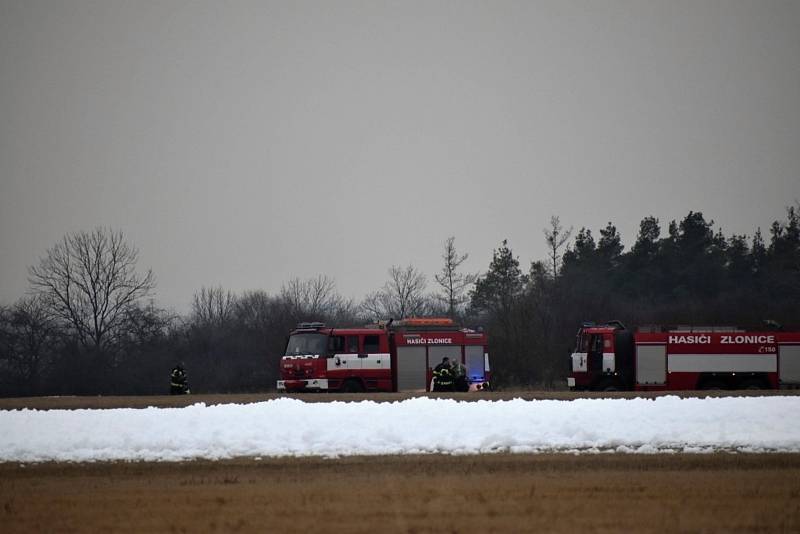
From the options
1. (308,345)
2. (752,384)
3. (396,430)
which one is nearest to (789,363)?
(752,384)

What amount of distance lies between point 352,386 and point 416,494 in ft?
69.6

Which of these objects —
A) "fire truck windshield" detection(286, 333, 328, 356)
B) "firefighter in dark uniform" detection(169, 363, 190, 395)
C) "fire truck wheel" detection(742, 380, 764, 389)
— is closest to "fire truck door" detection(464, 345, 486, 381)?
"fire truck windshield" detection(286, 333, 328, 356)

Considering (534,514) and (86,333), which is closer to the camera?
(534,514)

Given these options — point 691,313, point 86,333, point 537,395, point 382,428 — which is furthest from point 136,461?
point 691,313

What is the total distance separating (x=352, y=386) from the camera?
3294 centimetres

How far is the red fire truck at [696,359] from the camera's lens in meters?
31.9

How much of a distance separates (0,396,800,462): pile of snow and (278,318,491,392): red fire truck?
1309 cm

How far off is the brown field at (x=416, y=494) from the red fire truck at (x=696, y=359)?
59.8 feet

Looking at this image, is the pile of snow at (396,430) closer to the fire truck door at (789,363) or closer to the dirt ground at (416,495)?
the dirt ground at (416,495)

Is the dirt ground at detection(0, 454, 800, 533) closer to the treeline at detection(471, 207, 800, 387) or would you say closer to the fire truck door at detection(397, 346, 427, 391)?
the fire truck door at detection(397, 346, 427, 391)

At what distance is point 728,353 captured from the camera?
31.9 metres

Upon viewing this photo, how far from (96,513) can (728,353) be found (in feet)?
82.8

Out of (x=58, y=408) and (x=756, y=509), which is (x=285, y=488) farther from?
(x=58, y=408)

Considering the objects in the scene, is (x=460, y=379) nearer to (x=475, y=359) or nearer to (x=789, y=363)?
(x=475, y=359)
